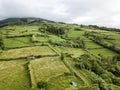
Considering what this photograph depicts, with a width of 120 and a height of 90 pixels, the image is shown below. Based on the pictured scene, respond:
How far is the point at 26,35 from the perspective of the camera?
Answer: 136 metres

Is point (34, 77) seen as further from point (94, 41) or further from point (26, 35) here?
point (94, 41)

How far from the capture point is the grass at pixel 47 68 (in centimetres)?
6369

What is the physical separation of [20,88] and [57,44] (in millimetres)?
62571

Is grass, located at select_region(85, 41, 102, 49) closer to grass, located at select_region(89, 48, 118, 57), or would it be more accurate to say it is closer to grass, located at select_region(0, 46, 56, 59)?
grass, located at select_region(89, 48, 118, 57)

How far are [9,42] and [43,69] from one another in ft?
174

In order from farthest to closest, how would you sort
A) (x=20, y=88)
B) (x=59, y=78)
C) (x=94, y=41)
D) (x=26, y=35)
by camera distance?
1. (x=94, y=41)
2. (x=26, y=35)
3. (x=59, y=78)
4. (x=20, y=88)

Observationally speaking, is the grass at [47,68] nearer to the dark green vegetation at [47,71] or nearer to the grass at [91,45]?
the dark green vegetation at [47,71]

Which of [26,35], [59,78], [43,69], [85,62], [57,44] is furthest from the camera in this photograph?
[26,35]

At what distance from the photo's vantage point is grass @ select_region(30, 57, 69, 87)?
6369cm

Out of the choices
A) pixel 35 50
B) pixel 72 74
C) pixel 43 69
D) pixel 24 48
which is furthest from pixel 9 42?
pixel 72 74

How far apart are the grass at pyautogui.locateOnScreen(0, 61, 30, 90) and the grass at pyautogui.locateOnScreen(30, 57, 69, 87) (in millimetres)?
3296

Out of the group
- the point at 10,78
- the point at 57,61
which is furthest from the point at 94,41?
the point at 10,78

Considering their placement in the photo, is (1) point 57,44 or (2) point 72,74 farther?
(1) point 57,44

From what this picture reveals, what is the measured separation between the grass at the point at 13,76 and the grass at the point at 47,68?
330 centimetres
